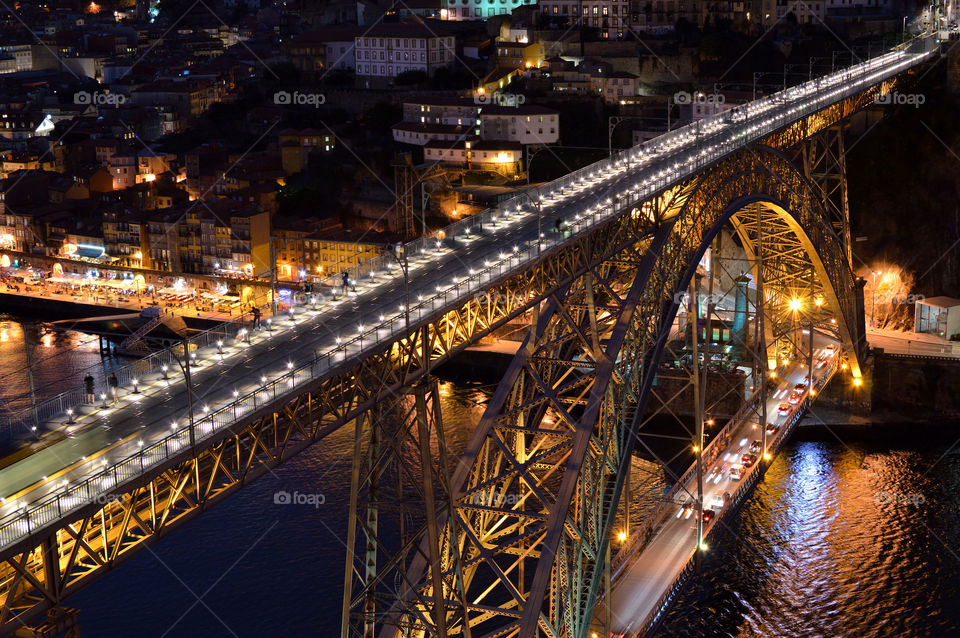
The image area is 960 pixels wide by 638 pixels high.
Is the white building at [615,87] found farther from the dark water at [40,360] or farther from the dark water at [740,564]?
the dark water at [740,564]

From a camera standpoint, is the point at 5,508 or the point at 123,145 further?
the point at 123,145

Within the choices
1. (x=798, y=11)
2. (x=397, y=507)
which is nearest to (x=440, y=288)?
(x=397, y=507)

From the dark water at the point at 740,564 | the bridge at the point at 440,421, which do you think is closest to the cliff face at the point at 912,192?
the dark water at the point at 740,564

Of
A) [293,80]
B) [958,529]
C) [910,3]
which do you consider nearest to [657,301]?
[958,529]

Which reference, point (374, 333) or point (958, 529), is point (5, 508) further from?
point (958, 529)

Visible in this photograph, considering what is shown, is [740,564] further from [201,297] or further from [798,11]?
[798,11]

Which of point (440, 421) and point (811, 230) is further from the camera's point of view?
point (811, 230)

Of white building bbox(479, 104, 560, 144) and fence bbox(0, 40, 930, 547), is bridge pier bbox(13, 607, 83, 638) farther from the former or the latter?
white building bbox(479, 104, 560, 144)
